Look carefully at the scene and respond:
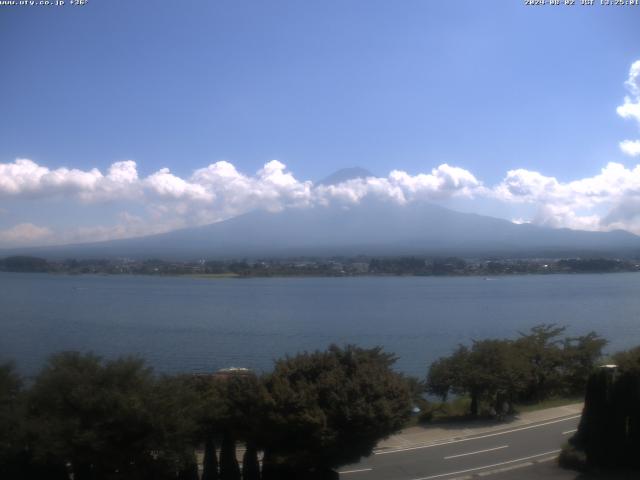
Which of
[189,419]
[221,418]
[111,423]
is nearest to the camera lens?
[111,423]

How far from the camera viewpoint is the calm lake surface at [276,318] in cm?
2617

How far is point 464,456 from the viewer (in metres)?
9.88

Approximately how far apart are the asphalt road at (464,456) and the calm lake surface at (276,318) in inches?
433

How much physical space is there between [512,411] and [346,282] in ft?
199

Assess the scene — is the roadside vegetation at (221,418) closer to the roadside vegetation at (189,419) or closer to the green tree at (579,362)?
the roadside vegetation at (189,419)

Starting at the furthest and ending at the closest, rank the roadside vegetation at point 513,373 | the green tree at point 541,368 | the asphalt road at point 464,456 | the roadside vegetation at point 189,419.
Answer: the green tree at point 541,368
the roadside vegetation at point 513,373
the asphalt road at point 464,456
the roadside vegetation at point 189,419

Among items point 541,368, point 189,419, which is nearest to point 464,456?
point 189,419

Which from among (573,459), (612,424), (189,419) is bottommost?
(573,459)

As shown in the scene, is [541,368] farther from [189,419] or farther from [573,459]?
[189,419]

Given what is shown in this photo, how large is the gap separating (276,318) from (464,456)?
2877 cm

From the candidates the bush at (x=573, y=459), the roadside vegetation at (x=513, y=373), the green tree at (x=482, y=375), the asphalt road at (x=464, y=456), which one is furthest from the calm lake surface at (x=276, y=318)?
the bush at (x=573, y=459)

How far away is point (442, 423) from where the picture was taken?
12859mm

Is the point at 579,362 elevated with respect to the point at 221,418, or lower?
lower

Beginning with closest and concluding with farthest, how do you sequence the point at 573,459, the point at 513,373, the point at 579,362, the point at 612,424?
the point at 612,424
the point at 573,459
the point at 513,373
the point at 579,362
